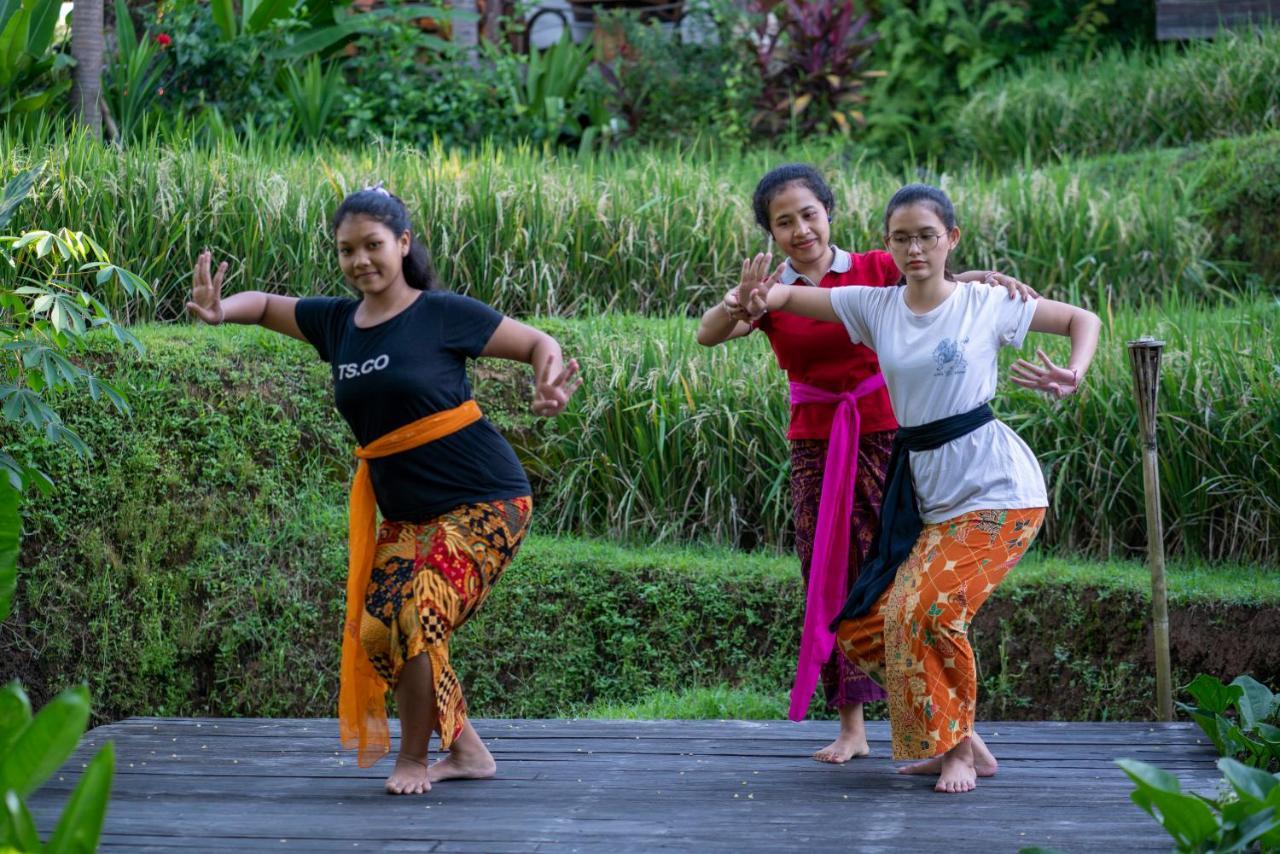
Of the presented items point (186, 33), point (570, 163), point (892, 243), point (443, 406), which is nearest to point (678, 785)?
point (443, 406)

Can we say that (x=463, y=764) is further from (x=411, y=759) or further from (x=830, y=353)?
(x=830, y=353)

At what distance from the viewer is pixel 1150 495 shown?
4.80 meters

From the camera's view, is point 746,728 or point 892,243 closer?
point 892,243

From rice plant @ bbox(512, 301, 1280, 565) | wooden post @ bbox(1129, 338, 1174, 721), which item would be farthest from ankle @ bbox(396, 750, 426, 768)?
rice plant @ bbox(512, 301, 1280, 565)

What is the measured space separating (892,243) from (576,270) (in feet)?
13.9

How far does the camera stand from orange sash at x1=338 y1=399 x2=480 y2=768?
3.90m

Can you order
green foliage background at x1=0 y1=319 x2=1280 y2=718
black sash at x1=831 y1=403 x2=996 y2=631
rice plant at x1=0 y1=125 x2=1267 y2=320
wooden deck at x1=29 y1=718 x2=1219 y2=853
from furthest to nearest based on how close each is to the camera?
1. rice plant at x1=0 y1=125 x2=1267 y2=320
2. green foliage background at x1=0 y1=319 x2=1280 y2=718
3. black sash at x1=831 y1=403 x2=996 y2=631
4. wooden deck at x1=29 y1=718 x2=1219 y2=853

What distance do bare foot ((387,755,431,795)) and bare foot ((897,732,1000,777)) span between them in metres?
1.31

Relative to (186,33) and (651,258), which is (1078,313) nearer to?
(651,258)

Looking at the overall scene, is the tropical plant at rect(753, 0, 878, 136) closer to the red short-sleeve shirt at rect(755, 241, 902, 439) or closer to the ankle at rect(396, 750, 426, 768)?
the red short-sleeve shirt at rect(755, 241, 902, 439)

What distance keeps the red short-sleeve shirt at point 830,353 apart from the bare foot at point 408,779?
1.42m

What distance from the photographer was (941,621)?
382 cm

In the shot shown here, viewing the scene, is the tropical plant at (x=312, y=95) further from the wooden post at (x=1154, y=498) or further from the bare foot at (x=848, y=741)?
the bare foot at (x=848, y=741)

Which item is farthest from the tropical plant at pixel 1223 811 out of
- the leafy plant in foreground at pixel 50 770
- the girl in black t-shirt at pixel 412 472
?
the leafy plant in foreground at pixel 50 770
